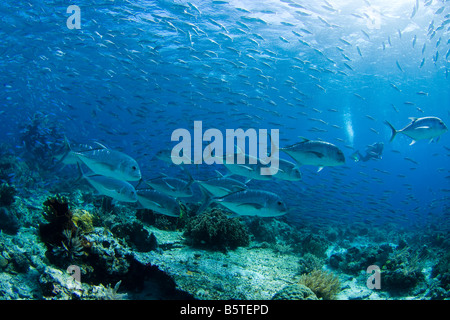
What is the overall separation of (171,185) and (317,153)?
2.94 m

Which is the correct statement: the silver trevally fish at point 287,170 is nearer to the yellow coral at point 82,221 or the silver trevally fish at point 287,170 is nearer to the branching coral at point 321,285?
the branching coral at point 321,285

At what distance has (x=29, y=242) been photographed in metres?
4.97

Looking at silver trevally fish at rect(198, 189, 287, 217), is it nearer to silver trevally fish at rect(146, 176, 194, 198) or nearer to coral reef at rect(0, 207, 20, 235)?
silver trevally fish at rect(146, 176, 194, 198)

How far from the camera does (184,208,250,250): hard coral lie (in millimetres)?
5336

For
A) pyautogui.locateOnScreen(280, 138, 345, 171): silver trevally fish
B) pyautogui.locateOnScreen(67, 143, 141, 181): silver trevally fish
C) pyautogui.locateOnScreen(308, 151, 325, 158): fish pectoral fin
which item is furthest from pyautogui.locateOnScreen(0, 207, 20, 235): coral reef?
pyautogui.locateOnScreen(308, 151, 325, 158): fish pectoral fin

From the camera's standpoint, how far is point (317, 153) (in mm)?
4023

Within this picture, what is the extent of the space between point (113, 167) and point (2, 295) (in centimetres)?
216

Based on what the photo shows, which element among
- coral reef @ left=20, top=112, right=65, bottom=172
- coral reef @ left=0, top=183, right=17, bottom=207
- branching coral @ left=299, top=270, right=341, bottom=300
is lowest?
branching coral @ left=299, top=270, right=341, bottom=300

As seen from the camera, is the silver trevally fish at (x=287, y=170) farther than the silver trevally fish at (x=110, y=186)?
Yes

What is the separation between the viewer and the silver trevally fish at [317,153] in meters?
3.98

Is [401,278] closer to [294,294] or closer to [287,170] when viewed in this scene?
[294,294]

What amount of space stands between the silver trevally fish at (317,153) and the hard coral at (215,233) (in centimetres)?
243

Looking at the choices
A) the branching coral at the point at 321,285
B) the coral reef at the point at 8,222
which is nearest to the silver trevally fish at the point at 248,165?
the branching coral at the point at 321,285

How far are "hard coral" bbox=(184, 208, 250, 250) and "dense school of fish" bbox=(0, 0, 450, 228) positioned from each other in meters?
0.86
